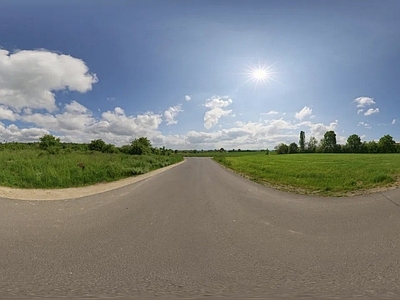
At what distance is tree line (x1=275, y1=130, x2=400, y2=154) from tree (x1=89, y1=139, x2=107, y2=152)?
87.1 m

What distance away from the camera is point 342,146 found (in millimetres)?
99938

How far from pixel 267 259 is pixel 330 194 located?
21.4 feet

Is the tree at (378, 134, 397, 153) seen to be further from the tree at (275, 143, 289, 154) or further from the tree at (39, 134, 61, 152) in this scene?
the tree at (39, 134, 61, 152)

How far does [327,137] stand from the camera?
4230 inches

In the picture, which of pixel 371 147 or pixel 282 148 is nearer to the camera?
pixel 371 147

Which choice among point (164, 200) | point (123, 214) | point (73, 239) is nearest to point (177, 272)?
point (73, 239)

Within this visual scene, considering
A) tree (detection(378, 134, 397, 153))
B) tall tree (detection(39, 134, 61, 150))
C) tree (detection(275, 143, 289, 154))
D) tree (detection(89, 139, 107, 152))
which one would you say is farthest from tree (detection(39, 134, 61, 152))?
tree (detection(378, 134, 397, 153))

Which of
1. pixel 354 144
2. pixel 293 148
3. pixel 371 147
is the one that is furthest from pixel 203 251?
pixel 293 148

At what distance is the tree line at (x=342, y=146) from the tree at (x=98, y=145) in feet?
286

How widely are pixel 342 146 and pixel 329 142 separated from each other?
6560 mm

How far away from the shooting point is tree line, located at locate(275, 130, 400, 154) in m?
91.7

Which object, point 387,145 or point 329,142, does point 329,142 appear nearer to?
point 329,142

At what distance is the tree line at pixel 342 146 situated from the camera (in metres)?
91.7

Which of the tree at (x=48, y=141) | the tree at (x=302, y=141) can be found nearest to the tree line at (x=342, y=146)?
the tree at (x=302, y=141)
